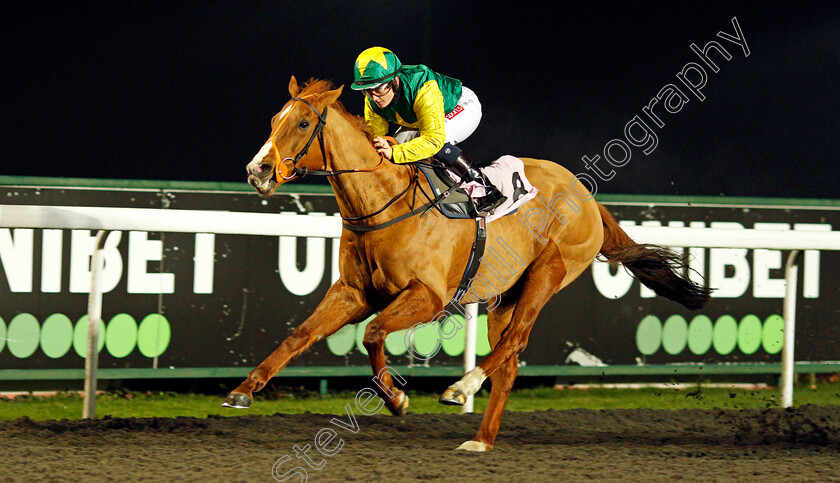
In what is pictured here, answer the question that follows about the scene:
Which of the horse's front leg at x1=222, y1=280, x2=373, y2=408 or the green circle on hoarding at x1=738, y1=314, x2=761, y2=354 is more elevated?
the horse's front leg at x1=222, y1=280, x2=373, y2=408

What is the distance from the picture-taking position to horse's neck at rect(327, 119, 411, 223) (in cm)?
299

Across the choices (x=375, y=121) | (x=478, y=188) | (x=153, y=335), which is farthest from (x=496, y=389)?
(x=153, y=335)

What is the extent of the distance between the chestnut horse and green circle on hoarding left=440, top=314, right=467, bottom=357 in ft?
3.17

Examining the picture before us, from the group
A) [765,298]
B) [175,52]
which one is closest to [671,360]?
[765,298]

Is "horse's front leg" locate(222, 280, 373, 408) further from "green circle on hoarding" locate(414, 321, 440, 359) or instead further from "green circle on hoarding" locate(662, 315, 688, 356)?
"green circle on hoarding" locate(662, 315, 688, 356)

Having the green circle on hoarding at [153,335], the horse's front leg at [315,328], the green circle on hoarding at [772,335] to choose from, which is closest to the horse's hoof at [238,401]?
the horse's front leg at [315,328]

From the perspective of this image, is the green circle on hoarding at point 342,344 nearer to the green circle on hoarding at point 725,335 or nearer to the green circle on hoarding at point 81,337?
the green circle on hoarding at point 81,337

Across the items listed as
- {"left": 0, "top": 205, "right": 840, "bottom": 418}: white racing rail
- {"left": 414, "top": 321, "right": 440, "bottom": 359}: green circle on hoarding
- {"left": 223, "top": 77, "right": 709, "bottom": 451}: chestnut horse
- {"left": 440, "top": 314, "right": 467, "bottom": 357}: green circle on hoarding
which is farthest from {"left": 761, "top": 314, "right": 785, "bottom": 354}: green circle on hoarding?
{"left": 223, "top": 77, "right": 709, "bottom": 451}: chestnut horse

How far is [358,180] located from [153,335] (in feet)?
5.54

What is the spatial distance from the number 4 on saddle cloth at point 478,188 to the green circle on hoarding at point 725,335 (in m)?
2.01

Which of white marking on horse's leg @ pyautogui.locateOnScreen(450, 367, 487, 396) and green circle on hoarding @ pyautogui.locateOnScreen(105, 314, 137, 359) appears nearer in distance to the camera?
white marking on horse's leg @ pyautogui.locateOnScreen(450, 367, 487, 396)

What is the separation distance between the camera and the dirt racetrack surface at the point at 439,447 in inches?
107

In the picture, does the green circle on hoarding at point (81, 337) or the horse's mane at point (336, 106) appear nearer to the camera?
the horse's mane at point (336, 106)

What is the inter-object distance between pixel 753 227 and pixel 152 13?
12.8ft
